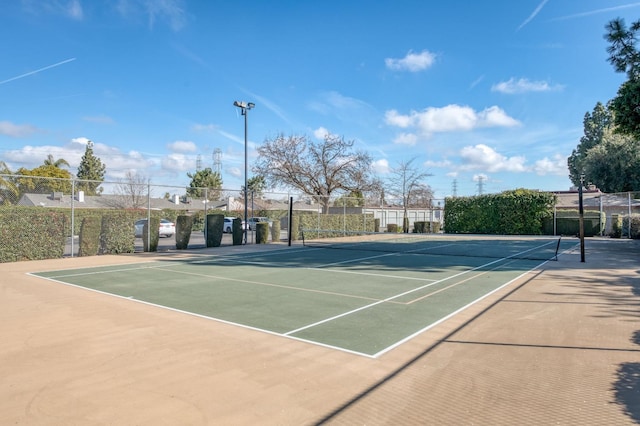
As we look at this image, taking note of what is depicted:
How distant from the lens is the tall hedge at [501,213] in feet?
96.6

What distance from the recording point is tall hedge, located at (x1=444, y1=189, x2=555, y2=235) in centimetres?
2945

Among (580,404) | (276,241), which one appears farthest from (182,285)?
(276,241)

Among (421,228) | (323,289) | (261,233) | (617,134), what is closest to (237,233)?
(261,233)

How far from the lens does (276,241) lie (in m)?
23.7

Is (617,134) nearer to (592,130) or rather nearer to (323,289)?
(323,289)

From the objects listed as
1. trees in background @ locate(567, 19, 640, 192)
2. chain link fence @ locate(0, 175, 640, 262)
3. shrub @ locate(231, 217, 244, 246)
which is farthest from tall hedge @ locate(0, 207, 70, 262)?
trees in background @ locate(567, 19, 640, 192)

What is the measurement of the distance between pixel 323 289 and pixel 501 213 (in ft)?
84.7

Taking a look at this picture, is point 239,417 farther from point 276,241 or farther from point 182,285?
point 276,241

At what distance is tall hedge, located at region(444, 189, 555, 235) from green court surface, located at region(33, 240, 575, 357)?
1706cm

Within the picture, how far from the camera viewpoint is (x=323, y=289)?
9000 millimetres

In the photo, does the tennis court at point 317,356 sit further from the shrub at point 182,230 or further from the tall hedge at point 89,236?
the shrub at point 182,230

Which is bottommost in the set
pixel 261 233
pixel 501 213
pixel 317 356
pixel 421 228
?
pixel 317 356

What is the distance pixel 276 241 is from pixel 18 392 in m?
19.8

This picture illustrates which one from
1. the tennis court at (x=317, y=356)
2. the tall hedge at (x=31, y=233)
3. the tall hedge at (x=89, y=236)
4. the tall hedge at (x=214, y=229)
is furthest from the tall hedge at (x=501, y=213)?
the tall hedge at (x=31, y=233)
